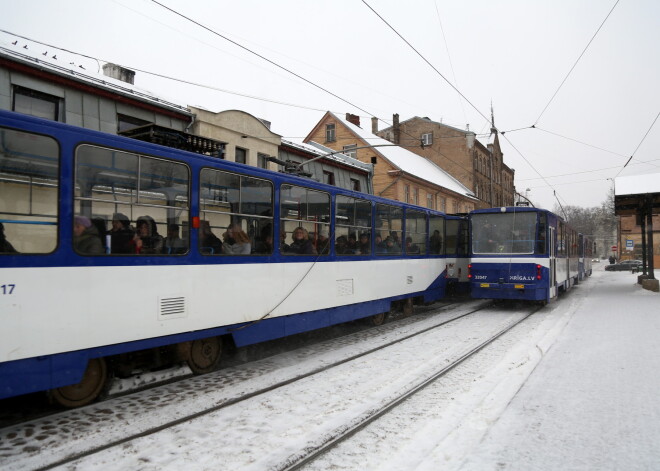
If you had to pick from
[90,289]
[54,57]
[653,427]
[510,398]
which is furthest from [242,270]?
[54,57]

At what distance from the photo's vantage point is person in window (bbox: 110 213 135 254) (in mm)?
4902

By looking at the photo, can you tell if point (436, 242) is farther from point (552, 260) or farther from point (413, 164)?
point (413, 164)

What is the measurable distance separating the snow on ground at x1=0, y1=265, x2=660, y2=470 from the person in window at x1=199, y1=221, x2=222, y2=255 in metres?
1.68

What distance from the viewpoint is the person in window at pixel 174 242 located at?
546 cm

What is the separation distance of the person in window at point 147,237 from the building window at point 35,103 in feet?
27.2

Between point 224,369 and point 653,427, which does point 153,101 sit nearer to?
point 224,369

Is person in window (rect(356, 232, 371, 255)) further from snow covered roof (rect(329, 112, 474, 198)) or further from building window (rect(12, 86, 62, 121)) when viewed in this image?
snow covered roof (rect(329, 112, 474, 198))

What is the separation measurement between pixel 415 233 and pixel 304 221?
4807 mm

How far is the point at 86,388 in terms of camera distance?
4.88 m

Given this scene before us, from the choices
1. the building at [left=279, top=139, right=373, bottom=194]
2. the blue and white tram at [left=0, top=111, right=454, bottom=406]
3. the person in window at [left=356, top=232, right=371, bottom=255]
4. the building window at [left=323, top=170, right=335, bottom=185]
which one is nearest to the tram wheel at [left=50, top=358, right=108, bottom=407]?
the blue and white tram at [left=0, top=111, right=454, bottom=406]

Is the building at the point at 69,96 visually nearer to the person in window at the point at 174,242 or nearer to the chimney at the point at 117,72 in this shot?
the chimney at the point at 117,72

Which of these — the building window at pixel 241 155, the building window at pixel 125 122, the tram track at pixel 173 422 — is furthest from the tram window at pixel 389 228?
the building window at pixel 241 155

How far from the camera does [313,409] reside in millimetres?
4988

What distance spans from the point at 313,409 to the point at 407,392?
1.22 m
